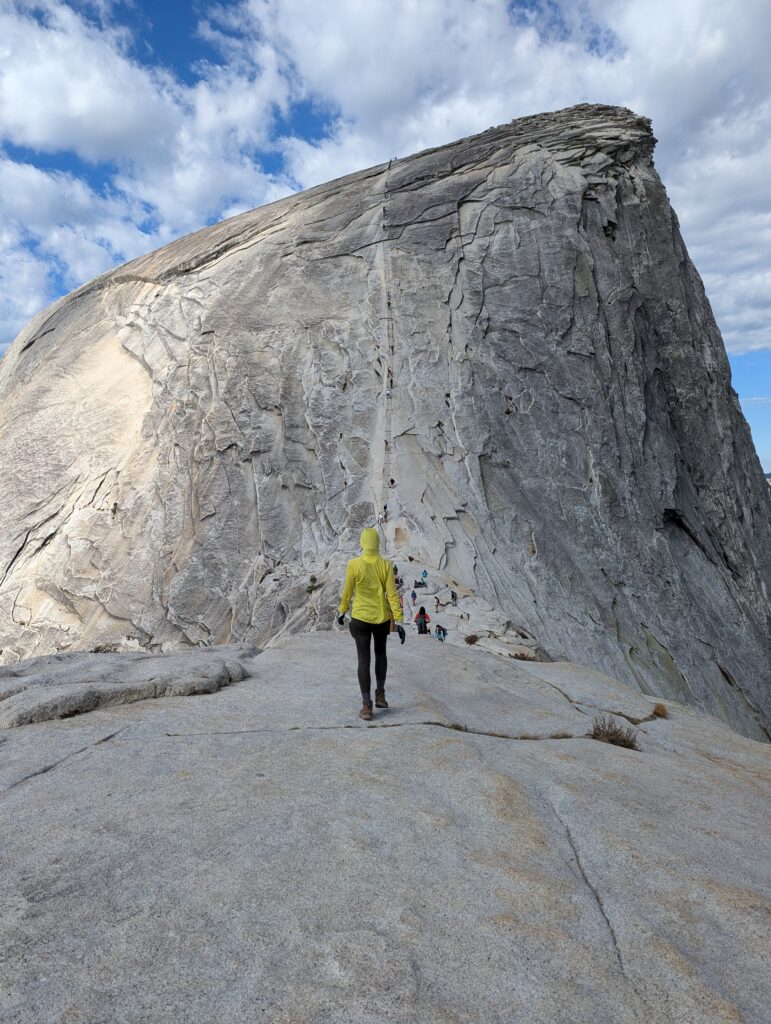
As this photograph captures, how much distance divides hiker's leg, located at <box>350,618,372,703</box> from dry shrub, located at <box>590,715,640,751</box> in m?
2.50

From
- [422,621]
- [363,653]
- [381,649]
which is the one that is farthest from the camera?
[422,621]

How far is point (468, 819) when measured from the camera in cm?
476

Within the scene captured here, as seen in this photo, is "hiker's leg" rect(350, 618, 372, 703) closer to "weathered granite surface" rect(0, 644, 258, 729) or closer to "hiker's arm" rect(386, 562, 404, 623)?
"hiker's arm" rect(386, 562, 404, 623)

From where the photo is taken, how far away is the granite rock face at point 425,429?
61.4 feet

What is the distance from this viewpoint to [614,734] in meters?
7.68

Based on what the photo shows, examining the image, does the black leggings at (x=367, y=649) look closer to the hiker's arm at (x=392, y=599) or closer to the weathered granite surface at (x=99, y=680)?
the hiker's arm at (x=392, y=599)

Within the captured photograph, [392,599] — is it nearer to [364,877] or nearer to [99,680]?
[99,680]

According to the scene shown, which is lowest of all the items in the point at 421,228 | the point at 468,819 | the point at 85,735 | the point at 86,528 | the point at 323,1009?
the point at 323,1009

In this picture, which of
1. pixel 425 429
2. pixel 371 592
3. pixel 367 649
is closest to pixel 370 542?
pixel 371 592

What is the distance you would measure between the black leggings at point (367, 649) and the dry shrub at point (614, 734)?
235 centimetres

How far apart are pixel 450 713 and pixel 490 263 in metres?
18.1

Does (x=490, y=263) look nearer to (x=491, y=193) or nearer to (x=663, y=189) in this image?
(x=491, y=193)

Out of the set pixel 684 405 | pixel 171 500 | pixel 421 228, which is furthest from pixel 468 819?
pixel 684 405

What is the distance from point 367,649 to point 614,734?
275 cm
